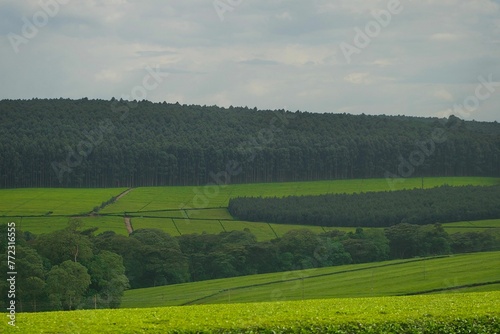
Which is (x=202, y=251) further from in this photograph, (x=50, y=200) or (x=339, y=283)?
(x=50, y=200)

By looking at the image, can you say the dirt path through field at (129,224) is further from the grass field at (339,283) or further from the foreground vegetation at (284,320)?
the foreground vegetation at (284,320)

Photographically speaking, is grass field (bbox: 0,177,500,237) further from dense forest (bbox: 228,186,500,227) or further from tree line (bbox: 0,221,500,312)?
tree line (bbox: 0,221,500,312)

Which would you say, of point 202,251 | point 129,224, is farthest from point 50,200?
point 202,251

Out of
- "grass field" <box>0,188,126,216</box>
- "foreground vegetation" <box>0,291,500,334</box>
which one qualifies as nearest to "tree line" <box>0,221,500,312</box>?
"grass field" <box>0,188,126,216</box>

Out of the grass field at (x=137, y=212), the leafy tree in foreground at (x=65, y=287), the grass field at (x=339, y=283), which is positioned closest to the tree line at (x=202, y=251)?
the leafy tree in foreground at (x=65, y=287)

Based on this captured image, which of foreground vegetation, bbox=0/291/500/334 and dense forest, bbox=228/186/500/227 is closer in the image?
foreground vegetation, bbox=0/291/500/334

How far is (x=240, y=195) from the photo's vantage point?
197 metres

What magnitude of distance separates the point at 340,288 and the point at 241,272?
100ft

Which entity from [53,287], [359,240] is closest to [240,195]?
[359,240]

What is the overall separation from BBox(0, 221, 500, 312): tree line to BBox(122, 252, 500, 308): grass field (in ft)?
18.1

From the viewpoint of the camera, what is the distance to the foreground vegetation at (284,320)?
36.7 meters

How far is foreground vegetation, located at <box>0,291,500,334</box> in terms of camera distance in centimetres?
3666

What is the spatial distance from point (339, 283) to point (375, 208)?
245 ft

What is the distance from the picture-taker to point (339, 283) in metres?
96.7
